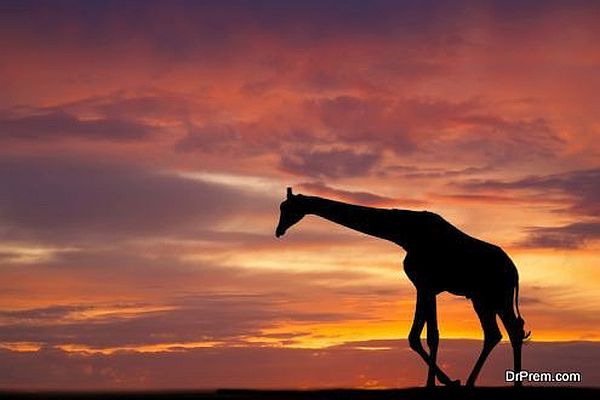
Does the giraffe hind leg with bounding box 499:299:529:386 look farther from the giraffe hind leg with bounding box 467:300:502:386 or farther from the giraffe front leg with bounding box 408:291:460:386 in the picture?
the giraffe front leg with bounding box 408:291:460:386

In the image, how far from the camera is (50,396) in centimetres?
2545

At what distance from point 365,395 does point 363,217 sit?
5.13 metres

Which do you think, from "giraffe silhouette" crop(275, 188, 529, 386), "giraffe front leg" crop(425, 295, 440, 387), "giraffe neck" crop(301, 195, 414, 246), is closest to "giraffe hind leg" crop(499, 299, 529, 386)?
"giraffe silhouette" crop(275, 188, 529, 386)

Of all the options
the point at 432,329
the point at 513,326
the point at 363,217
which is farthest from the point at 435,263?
the point at 513,326

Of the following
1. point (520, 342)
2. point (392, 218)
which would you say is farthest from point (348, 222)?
point (520, 342)

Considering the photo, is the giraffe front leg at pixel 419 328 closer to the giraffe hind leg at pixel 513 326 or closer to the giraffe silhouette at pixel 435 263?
the giraffe silhouette at pixel 435 263

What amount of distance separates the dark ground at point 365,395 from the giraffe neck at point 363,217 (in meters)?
4.34

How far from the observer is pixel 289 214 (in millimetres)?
28594

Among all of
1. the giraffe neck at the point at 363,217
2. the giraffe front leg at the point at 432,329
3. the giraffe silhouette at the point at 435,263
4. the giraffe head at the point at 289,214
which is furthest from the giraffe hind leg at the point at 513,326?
the giraffe head at the point at 289,214

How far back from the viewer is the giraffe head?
2855cm

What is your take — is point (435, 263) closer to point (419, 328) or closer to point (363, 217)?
point (419, 328)

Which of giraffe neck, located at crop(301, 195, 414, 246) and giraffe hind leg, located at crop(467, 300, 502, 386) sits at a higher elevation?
giraffe neck, located at crop(301, 195, 414, 246)

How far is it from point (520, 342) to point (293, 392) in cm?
637

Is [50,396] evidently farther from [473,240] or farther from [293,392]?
[473,240]
